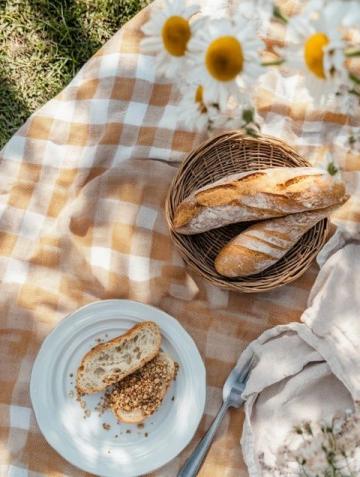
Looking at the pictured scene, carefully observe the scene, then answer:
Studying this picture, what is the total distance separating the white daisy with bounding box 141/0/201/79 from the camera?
0.93m

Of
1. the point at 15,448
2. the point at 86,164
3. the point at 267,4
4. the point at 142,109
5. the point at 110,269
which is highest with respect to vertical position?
the point at 267,4

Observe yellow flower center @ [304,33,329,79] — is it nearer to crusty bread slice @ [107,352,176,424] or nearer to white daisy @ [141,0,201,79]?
white daisy @ [141,0,201,79]

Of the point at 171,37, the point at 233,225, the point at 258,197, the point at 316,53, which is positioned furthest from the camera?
the point at 233,225

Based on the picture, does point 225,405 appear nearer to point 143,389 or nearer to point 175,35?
point 143,389

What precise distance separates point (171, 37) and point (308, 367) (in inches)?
29.9

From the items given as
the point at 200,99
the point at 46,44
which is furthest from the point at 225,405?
the point at 46,44

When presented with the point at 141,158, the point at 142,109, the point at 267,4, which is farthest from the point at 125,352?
the point at 267,4

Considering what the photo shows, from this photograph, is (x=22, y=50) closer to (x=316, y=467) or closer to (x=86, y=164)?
(x=86, y=164)

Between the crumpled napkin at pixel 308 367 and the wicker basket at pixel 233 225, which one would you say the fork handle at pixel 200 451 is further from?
the wicker basket at pixel 233 225

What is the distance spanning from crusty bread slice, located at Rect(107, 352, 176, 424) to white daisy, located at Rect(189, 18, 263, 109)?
2.15 feet

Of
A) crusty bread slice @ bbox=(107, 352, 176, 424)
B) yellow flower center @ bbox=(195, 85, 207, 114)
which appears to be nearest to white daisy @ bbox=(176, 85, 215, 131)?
yellow flower center @ bbox=(195, 85, 207, 114)

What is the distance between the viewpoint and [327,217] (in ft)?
4.51

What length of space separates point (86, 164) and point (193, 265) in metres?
0.35

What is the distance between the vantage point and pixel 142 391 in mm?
1387
